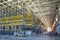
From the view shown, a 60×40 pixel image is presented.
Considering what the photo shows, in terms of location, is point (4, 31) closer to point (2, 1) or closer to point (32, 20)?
point (32, 20)

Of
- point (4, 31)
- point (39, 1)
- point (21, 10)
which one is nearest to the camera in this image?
point (39, 1)

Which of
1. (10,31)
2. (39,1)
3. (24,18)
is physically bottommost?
(10,31)

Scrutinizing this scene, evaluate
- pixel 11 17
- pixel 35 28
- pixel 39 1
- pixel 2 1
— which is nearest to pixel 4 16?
pixel 11 17

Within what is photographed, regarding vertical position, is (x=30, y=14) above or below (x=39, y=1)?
below

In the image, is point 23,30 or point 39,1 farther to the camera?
point 23,30

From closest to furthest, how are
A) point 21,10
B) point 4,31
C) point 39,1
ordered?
point 39,1 → point 21,10 → point 4,31

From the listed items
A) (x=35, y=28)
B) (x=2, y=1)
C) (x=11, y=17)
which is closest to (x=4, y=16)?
(x=11, y=17)

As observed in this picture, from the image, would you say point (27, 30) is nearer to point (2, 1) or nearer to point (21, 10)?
point (21, 10)

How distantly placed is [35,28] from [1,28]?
6073 mm

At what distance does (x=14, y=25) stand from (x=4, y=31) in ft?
6.90

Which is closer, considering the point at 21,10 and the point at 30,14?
the point at 21,10

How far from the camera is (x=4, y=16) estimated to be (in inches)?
1148

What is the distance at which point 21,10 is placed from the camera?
27125mm

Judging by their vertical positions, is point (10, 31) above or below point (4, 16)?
below
